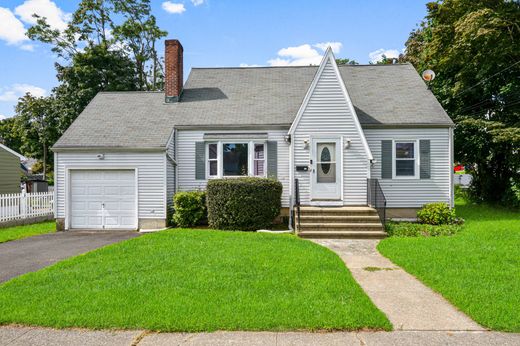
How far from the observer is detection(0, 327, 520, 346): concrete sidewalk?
381 centimetres

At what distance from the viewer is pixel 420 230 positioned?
10.7 metres

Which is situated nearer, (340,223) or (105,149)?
(340,223)

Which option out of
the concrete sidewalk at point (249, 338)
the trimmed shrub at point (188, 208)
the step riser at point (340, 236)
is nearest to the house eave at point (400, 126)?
the step riser at point (340, 236)

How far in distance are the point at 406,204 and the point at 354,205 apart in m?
2.39

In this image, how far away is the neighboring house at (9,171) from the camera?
65.8ft

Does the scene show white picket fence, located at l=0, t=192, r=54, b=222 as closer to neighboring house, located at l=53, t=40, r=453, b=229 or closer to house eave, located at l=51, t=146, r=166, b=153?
neighboring house, located at l=53, t=40, r=453, b=229

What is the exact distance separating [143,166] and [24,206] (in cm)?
642

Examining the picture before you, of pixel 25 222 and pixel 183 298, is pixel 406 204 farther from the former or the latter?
pixel 25 222

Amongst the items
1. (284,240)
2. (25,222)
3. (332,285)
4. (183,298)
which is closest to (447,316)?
(332,285)

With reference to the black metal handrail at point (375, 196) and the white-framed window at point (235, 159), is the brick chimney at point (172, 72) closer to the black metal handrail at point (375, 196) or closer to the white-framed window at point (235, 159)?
the white-framed window at point (235, 159)

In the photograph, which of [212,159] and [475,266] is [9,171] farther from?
[475,266]

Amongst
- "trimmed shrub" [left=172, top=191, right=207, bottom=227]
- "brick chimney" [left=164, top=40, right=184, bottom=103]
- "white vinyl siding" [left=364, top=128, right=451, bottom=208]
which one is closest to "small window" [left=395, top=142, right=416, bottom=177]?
"white vinyl siding" [left=364, top=128, right=451, bottom=208]

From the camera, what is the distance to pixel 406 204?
13047 mm

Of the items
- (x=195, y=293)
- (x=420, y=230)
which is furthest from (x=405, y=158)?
(x=195, y=293)
